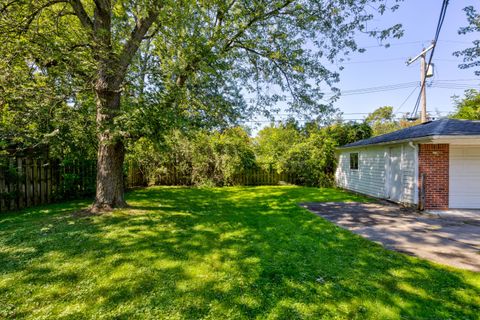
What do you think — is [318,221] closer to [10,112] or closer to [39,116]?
[39,116]

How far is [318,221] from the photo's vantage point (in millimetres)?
5676

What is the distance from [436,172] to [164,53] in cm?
846

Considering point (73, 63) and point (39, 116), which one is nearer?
point (73, 63)

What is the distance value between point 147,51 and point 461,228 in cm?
901

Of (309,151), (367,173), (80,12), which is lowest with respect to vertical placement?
(367,173)

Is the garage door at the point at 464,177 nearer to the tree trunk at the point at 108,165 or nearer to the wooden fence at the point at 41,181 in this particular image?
the tree trunk at the point at 108,165

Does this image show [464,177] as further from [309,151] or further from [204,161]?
[204,161]

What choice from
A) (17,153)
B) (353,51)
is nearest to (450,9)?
(353,51)

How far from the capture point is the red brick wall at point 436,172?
22.6 feet

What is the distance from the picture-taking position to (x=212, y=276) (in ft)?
9.62

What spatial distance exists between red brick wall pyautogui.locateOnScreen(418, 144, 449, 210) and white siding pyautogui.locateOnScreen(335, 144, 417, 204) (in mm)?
302

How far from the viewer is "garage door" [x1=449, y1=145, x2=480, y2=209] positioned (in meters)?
6.96

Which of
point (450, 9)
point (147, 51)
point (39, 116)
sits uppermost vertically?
point (450, 9)

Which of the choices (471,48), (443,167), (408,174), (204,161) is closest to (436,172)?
(443,167)
